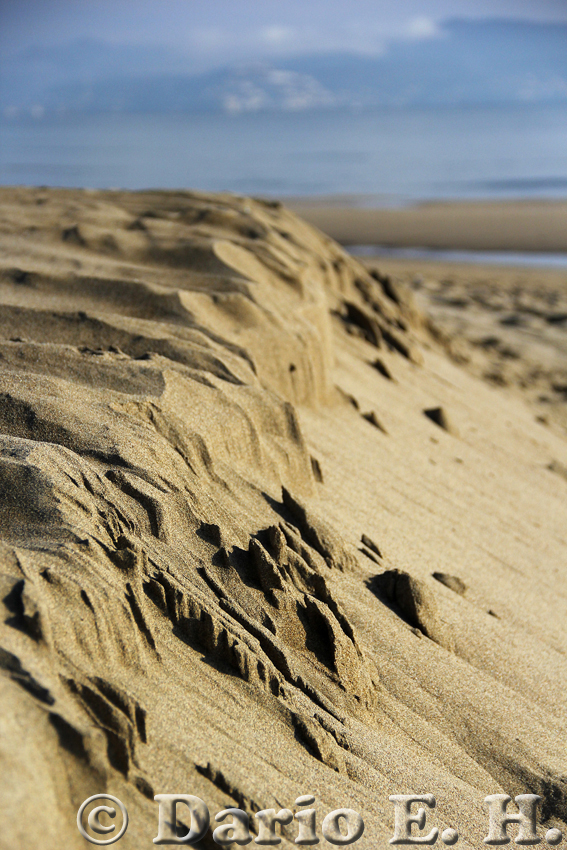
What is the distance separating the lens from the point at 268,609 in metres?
1.95

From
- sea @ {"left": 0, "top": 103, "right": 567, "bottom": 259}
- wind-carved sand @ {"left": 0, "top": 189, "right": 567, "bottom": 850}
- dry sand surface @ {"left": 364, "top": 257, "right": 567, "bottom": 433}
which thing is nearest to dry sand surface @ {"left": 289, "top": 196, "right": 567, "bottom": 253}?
sea @ {"left": 0, "top": 103, "right": 567, "bottom": 259}

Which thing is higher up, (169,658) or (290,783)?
(169,658)

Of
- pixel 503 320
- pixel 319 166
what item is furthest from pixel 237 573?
pixel 319 166

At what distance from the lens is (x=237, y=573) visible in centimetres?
197

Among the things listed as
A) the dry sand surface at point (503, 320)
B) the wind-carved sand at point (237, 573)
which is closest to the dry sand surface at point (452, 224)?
the dry sand surface at point (503, 320)

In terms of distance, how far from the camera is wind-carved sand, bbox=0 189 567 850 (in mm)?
1467

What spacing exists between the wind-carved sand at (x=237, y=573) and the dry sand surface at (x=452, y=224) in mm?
13942

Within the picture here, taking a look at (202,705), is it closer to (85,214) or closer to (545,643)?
(545,643)

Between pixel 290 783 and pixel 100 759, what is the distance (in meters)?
0.47

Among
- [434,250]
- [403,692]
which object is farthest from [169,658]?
[434,250]

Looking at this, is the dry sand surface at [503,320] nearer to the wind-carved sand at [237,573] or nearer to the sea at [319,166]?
the wind-carved sand at [237,573]

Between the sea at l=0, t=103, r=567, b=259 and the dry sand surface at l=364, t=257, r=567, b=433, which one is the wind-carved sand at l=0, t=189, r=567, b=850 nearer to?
the dry sand surface at l=364, t=257, r=567, b=433

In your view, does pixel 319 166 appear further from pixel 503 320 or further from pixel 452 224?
pixel 503 320

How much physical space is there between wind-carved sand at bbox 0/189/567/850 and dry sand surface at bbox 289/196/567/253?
13.9m
